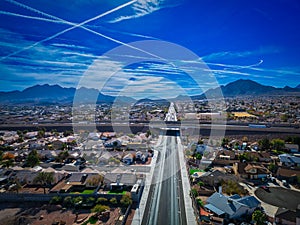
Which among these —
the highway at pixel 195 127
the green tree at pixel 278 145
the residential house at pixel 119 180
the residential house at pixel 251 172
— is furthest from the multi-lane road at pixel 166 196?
the highway at pixel 195 127

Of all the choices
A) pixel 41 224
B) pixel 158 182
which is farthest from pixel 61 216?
pixel 158 182

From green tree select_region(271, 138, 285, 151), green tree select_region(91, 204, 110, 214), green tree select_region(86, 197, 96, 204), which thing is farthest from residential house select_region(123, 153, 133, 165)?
green tree select_region(271, 138, 285, 151)

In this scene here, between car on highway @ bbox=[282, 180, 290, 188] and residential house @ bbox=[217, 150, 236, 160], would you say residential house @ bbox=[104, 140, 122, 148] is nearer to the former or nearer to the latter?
residential house @ bbox=[217, 150, 236, 160]

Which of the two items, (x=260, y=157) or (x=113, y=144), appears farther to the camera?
(x=113, y=144)

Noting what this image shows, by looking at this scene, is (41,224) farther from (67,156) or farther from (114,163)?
(67,156)

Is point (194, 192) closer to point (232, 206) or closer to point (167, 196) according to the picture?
point (167, 196)

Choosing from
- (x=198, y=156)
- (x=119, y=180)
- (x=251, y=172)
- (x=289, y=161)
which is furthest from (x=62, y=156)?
(x=289, y=161)

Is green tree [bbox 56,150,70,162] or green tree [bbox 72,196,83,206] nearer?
green tree [bbox 72,196,83,206]

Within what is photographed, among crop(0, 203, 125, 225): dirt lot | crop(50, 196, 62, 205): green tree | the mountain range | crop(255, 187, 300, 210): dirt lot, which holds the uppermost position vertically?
the mountain range

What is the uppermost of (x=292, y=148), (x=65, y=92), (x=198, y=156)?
(x=65, y=92)
